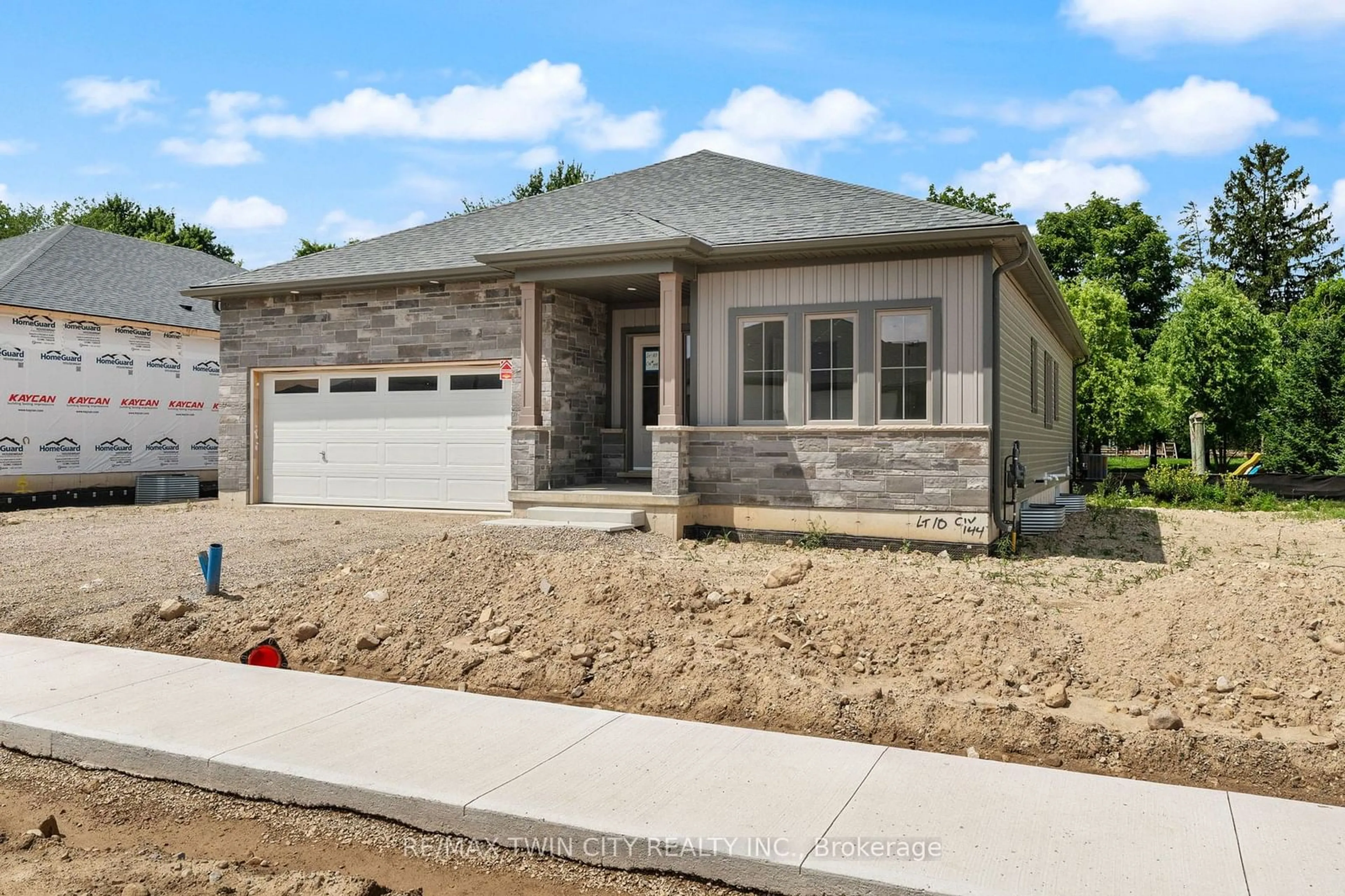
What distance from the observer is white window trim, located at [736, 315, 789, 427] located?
1159cm

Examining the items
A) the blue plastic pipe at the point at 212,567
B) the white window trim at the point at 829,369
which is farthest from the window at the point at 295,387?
the white window trim at the point at 829,369

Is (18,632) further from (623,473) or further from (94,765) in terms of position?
(623,473)

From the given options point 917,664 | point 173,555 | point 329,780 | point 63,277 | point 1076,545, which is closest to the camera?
point 329,780

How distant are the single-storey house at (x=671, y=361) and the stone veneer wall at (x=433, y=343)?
0.04m

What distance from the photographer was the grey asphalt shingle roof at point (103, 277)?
18.0 metres

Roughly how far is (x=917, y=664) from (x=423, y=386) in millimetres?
10206

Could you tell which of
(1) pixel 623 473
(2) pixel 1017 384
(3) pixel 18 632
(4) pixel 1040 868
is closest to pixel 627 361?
(1) pixel 623 473

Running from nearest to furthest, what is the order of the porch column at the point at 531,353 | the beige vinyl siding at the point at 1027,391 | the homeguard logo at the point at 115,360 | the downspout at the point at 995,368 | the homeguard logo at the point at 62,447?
the downspout at the point at 995,368, the beige vinyl siding at the point at 1027,391, the porch column at the point at 531,353, the homeguard logo at the point at 62,447, the homeguard logo at the point at 115,360

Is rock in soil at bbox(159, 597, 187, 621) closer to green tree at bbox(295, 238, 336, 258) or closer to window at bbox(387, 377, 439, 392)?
window at bbox(387, 377, 439, 392)

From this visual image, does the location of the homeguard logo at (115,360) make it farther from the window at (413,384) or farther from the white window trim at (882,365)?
the white window trim at (882,365)

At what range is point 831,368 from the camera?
1144 cm

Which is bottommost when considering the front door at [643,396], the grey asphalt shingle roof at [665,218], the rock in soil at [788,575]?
the rock in soil at [788,575]

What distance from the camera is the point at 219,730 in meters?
4.79

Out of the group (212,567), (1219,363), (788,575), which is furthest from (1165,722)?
(1219,363)
